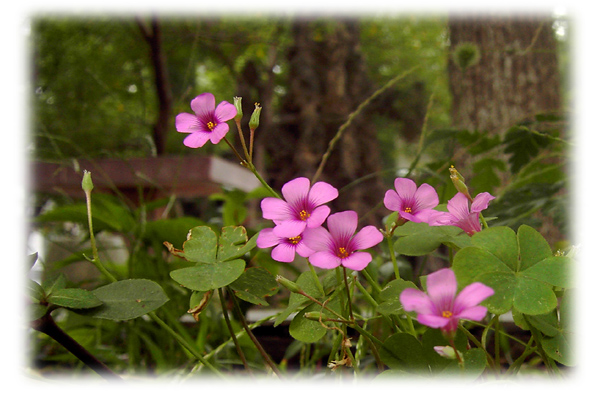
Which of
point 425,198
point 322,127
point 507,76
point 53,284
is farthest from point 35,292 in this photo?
point 322,127

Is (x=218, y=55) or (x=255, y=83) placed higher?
(x=218, y=55)

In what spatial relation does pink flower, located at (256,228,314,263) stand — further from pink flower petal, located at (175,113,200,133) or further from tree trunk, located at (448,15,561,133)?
tree trunk, located at (448,15,561,133)

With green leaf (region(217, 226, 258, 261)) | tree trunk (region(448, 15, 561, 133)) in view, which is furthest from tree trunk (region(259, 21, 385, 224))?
green leaf (region(217, 226, 258, 261))

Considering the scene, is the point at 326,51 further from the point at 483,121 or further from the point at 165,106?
the point at 483,121

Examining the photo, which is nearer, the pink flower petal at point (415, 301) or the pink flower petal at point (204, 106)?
the pink flower petal at point (415, 301)

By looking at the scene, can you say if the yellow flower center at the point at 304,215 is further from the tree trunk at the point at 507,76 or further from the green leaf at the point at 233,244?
the tree trunk at the point at 507,76

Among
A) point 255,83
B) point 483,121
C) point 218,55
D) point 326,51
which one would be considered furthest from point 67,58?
point 483,121

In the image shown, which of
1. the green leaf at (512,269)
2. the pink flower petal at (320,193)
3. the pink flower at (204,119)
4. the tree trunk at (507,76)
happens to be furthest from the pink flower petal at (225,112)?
the tree trunk at (507,76)
